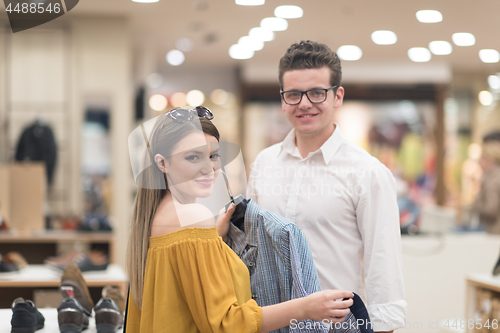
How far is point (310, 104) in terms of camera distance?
1.47 meters

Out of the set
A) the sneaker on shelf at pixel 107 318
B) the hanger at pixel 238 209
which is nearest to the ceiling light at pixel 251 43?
the sneaker on shelf at pixel 107 318

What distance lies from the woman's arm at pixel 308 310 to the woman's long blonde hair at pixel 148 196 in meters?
0.32

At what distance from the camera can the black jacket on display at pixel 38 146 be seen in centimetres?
543

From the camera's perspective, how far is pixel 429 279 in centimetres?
389

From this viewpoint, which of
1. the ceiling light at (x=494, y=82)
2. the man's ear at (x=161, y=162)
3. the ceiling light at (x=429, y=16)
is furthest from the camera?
the ceiling light at (x=494, y=82)

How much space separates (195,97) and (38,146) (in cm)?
369

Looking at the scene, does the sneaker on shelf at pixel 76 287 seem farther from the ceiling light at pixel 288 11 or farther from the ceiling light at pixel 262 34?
the ceiling light at pixel 262 34

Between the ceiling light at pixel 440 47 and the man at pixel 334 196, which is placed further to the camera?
the ceiling light at pixel 440 47

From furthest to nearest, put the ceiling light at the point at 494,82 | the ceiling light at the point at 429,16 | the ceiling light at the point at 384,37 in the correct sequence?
1. the ceiling light at the point at 494,82
2. the ceiling light at the point at 384,37
3. the ceiling light at the point at 429,16

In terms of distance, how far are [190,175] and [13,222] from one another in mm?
3412

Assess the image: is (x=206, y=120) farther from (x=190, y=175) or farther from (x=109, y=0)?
(x=109, y=0)

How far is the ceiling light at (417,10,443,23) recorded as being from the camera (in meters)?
5.07

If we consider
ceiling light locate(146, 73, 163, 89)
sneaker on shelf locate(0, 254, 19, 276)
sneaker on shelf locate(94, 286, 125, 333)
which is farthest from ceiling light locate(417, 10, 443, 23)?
ceiling light locate(146, 73, 163, 89)

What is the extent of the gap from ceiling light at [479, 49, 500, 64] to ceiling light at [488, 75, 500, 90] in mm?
724
